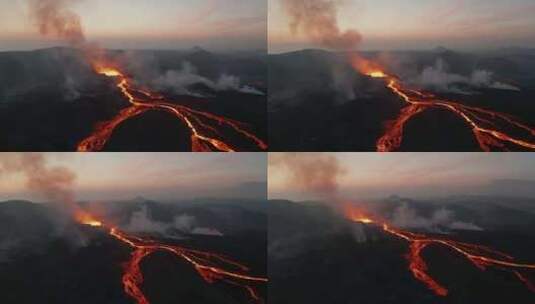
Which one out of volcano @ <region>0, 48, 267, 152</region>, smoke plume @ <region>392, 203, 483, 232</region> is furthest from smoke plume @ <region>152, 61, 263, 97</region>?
smoke plume @ <region>392, 203, 483, 232</region>

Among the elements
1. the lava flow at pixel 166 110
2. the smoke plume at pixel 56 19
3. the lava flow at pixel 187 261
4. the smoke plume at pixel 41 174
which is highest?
the smoke plume at pixel 56 19

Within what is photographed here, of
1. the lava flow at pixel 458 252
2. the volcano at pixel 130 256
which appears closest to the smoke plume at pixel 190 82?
the volcano at pixel 130 256

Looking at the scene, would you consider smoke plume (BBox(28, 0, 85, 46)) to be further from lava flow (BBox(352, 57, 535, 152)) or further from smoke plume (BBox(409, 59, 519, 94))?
smoke plume (BBox(409, 59, 519, 94))

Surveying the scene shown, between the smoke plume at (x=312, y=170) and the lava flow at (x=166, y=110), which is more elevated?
the lava flow at (x=166, y=110)

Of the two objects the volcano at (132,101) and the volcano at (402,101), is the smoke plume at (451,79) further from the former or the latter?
the volcano at (132,101)

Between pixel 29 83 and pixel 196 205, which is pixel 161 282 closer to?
pixel 196 205

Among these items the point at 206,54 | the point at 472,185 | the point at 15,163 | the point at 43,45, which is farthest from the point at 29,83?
the point at 472,185

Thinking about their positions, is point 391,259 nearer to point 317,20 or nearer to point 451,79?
point 451,79
